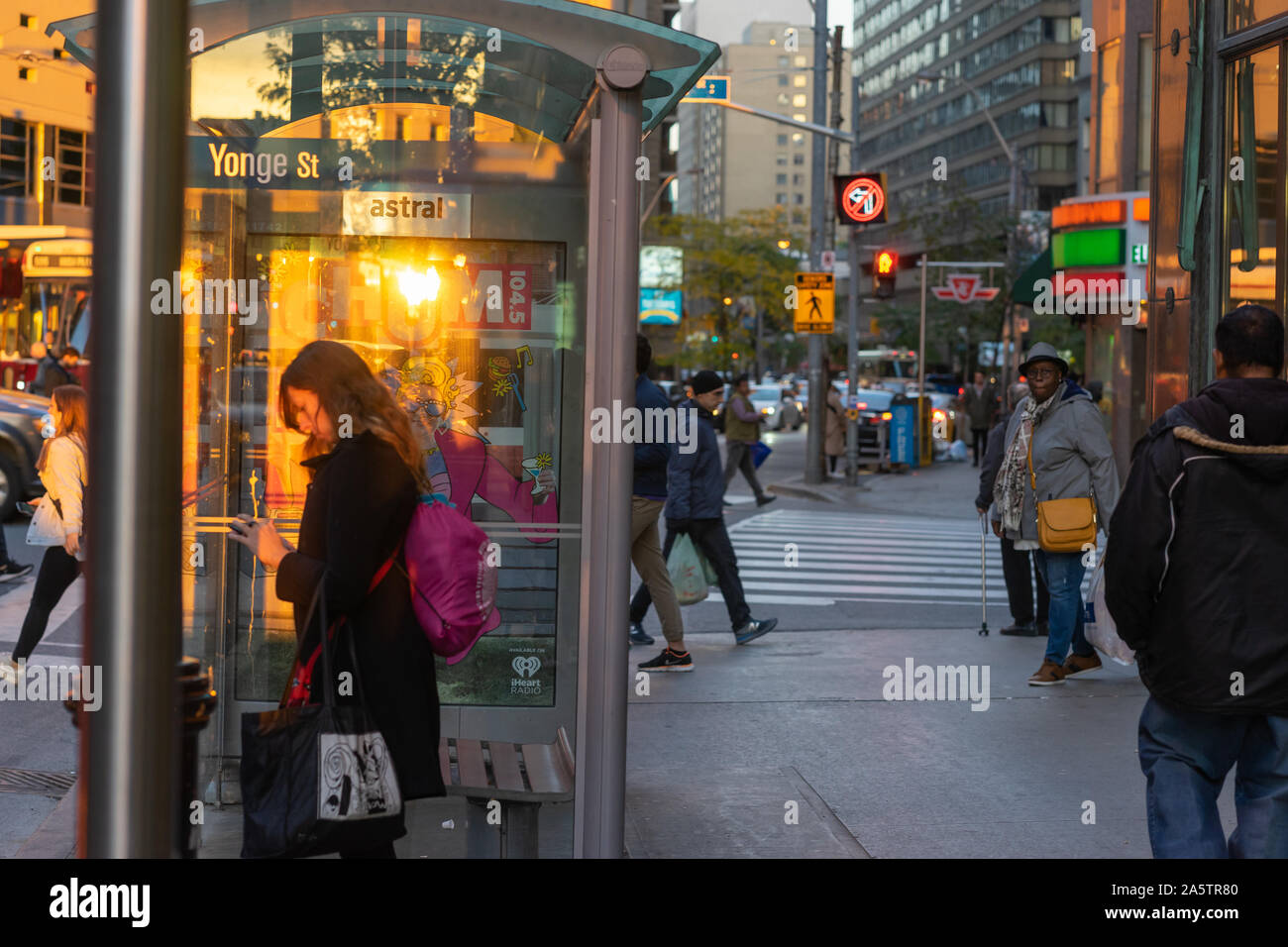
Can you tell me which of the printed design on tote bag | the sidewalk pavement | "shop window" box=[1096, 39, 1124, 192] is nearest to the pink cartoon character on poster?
the sidewalk pavement

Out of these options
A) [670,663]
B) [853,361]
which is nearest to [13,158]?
[853,361]

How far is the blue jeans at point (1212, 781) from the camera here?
4.19 meters

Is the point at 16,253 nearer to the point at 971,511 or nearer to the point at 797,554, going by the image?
the point at 797,554

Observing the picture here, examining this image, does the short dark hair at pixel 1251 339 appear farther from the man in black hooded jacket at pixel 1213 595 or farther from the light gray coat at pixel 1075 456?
the light gray coat at pixel 1075 456

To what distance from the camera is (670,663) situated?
945 cm

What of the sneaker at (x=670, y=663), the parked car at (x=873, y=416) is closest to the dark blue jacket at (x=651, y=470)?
the sneaker at (x=670, y=663)

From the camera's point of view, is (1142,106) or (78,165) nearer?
(78,165)

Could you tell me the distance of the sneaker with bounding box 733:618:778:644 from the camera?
10.5 m

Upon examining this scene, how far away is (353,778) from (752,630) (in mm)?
6826

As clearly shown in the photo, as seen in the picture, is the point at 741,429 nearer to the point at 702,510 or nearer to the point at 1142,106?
the point at 1142,106

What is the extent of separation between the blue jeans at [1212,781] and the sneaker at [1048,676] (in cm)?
469

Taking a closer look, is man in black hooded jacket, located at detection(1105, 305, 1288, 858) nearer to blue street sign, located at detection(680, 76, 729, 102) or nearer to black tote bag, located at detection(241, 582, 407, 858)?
black tote bag, located at detection(241, 582, 407, 858)

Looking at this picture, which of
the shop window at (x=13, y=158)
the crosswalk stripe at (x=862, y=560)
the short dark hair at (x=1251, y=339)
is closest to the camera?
the short dark hair at (x=1251, y=339)
